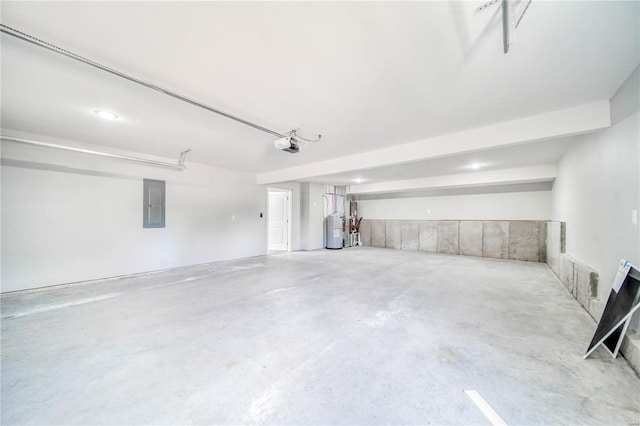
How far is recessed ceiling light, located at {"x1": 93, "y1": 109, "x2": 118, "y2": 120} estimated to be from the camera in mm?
2781

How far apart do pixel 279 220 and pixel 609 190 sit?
7017 mm

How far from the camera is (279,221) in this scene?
316 inches

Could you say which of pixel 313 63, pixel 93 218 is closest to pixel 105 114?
pixel 93 218

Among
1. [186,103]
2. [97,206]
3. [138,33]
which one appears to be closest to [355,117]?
[186,103]

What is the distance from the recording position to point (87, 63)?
1879mm

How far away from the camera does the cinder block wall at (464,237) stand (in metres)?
6.35

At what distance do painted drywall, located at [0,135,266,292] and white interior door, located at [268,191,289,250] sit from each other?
215 cm

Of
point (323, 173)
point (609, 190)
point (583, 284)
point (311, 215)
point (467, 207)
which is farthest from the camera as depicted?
point (311, 215)

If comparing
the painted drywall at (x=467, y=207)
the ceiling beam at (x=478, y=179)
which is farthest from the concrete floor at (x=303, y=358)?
the painted drywall at (x=467, y=207)

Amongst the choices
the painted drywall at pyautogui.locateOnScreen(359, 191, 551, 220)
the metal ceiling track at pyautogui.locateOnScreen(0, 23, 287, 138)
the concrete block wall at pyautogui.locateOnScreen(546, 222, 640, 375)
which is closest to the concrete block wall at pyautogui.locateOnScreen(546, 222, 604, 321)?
the concrete block wall at pyautogui.locateOnScreen(546, 222, 640, 375)

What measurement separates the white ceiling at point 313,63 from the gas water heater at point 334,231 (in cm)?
517

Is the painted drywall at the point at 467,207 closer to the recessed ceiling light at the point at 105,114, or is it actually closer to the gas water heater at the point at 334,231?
the gas water heater at the point at 334,231

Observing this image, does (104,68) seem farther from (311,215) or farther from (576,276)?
(311,215)

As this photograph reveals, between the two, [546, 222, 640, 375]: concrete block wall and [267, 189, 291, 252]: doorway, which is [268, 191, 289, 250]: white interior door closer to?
[267, 189, 291, 252]: doorway
